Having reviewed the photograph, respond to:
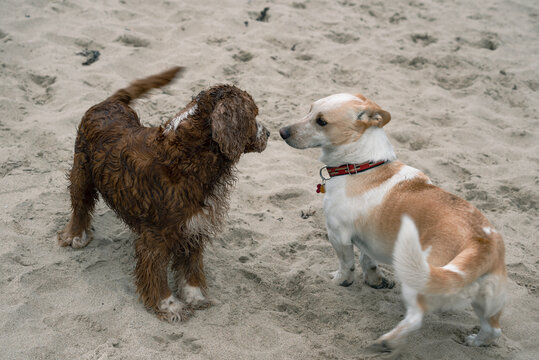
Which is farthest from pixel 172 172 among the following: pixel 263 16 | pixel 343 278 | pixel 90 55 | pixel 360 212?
pixel 263 16

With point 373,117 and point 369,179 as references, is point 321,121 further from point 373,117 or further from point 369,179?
point 369,179

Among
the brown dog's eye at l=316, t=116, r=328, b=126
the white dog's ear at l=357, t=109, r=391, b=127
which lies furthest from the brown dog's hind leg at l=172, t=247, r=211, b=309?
the white dog's ear at l=357, t=109, r=391, b=127

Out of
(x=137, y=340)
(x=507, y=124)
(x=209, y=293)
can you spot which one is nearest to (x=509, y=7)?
(x=507, y=124)

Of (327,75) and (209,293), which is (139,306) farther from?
(327,75)

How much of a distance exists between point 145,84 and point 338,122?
1552mm

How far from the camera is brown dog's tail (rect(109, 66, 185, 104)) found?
3902 millimetres

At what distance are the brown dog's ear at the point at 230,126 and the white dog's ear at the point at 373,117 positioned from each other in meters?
0.91

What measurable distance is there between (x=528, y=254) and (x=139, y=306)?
3.20 metres

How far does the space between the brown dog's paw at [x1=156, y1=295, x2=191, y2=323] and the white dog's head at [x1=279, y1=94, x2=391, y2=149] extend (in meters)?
1.48

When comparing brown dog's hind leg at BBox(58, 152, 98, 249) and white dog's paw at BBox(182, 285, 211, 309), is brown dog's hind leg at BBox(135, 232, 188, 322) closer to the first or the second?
white dog's paw at BBox(182, 285, 211, 309)

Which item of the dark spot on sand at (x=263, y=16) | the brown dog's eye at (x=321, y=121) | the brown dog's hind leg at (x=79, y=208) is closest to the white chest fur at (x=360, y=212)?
the brown dog's eye at (x=321, y=121)

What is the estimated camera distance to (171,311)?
11.3ft

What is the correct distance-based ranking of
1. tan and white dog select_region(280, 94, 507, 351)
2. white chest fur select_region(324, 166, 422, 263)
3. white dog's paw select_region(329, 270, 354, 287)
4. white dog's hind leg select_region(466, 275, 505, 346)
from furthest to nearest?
1. white dog's paw select_region(329, 270, 354, 287)
2. white chest fur select_region(324, 166, 422, 263)
3. white dog's hind leg select_region(466, 275, 505, 346)
4. tan and white dog select_region(280, 94, 507, 351)

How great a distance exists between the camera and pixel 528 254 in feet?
14.0
